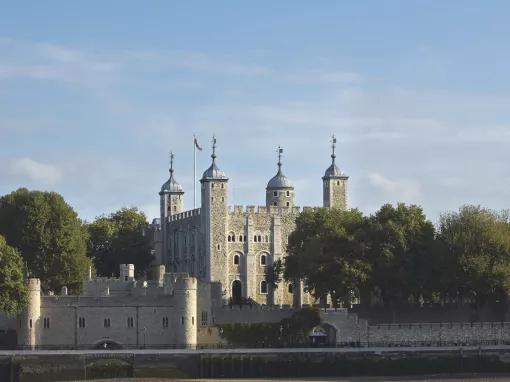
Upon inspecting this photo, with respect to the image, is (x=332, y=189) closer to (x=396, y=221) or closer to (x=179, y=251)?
(x=179, y=251)

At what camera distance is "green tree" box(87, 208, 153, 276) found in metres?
120

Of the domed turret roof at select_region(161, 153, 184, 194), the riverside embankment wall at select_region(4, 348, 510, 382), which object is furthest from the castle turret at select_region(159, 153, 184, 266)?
the riverside embankment wall at select_region(4, 348, 510, 382)

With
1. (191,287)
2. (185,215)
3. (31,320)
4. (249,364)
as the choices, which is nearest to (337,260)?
(191,287)

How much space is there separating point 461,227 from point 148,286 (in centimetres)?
1804

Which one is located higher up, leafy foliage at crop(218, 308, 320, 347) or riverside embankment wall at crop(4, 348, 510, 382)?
leafy foliage at crop(218, 308, 320, 347)

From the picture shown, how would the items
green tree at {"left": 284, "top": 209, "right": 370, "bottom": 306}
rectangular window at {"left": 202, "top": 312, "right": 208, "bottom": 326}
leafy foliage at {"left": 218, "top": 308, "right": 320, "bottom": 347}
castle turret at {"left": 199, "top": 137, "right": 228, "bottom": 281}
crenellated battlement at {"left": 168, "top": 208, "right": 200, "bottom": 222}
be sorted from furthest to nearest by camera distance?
1. crenellated battlement at {"left": 168, "top": 208, "right": 200, "bottom": 222}
2. castle turret at {"left": 199, "top": 137, "right": 228, "bottom": 281}
3. green tree at {"left": 284, "top": 209, "right": 370, "bottom": 306}
4. leafy foliage at {"left": 218, "top": 308, "right": 320, "bottom": 347}
5. rectangular window at {"left": 202, "top": 312, "right": 208, "bottom": 326}

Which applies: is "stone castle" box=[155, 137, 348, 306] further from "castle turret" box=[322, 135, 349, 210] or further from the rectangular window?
the rectangular window

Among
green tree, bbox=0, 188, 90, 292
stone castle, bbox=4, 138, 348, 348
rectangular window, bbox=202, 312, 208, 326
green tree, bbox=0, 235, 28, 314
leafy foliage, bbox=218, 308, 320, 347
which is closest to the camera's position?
green tree, bbox=0, 235, 28, 314

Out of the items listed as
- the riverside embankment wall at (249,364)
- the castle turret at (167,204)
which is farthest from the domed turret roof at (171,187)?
the riverside embankment wall at (249,364)

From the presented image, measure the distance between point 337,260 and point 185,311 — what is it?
10.6m

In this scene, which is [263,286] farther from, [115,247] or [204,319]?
[204,319]

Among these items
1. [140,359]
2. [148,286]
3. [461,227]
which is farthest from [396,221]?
[140,359]

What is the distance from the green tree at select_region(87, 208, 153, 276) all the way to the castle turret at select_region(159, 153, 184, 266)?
1120mm

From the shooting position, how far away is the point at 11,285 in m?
84.9
